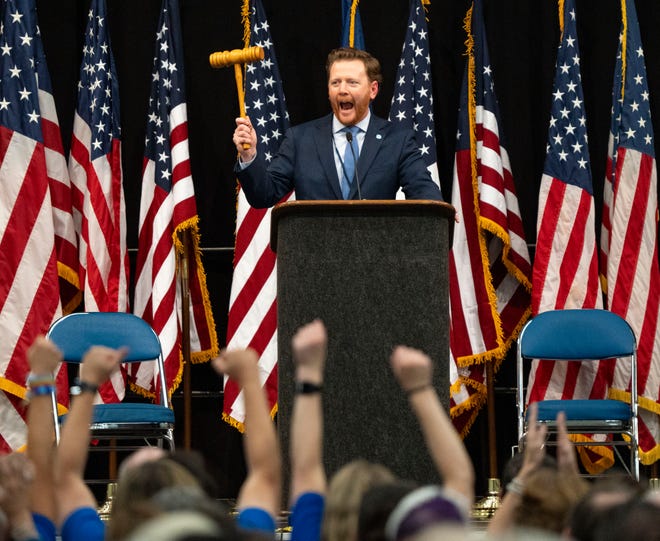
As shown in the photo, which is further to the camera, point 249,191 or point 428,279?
point 249,191

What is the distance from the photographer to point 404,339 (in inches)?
139

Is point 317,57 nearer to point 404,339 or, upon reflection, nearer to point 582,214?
point 582,214

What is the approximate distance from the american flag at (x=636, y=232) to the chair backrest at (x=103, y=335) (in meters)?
2.48

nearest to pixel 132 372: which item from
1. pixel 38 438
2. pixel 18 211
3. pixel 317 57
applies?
pixel 18 211

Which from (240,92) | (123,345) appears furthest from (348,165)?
(123,345)

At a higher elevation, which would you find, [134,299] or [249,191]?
[249,191]

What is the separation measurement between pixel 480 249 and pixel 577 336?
0.84 meters

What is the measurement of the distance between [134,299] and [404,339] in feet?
10.0

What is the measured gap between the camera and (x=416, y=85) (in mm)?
6203

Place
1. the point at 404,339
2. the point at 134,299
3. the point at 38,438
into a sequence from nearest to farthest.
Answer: the point at 38,438 → the point at 404,339 → the point at 134,299

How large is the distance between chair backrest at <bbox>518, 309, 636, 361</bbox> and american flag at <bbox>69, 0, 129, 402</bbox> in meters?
2.18

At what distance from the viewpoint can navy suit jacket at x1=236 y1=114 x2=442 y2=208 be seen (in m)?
4.39

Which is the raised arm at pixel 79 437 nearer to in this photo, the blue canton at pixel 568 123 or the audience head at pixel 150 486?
the audience head at pixel 150 486

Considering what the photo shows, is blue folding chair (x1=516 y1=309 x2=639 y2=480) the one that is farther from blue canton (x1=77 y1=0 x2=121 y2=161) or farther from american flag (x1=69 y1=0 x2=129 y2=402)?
blue canton (x1=77 y1=0 x2=121 y2=161)
